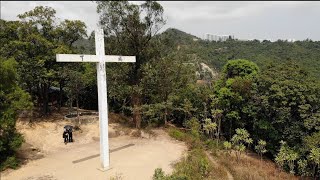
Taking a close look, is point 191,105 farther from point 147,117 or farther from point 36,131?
point 36,131

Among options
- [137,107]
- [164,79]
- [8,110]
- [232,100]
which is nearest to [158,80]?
[164,79]

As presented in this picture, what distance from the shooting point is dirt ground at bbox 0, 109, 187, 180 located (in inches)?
454

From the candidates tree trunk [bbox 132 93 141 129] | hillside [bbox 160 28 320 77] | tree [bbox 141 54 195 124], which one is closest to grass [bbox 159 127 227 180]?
tree trunk [bbox 132 93 141 129]

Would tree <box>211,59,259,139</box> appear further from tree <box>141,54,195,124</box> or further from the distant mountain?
the distant mountain

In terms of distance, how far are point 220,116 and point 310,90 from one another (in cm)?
663

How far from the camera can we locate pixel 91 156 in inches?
539

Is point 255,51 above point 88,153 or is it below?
above

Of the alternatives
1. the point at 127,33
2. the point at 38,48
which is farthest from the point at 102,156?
the point at 38,48

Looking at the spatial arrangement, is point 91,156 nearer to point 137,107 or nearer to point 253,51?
point 137,107

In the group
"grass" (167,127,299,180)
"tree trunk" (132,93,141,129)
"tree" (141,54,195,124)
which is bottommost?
"grass" (167,127,299,180)

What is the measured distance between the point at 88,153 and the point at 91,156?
617 millimetres

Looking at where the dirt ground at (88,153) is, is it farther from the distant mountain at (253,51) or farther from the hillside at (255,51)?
the hillside at (255,51)

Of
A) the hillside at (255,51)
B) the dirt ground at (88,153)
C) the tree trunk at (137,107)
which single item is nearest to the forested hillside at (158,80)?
the tree trunk at (137,107)

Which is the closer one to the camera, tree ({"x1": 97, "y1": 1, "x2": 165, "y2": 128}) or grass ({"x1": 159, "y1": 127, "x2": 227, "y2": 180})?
grass ({"x1": 159, "y1": 127, "x2": 227, "y2": 180})
